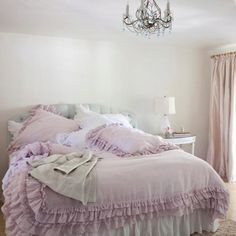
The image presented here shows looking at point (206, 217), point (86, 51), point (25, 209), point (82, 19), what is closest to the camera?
point (25, 209)

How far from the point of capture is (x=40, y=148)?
2822 mm

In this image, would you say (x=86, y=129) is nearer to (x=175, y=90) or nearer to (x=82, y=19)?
(x=82, y=19)

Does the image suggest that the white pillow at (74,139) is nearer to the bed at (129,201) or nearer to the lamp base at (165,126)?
the bed at (129,201)

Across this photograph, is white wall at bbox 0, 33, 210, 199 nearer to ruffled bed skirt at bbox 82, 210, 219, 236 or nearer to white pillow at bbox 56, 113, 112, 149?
white pillow at bbox 56, 113, 112, 149

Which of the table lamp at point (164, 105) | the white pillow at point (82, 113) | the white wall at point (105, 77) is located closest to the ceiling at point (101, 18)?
the white wall at point (105, 77)

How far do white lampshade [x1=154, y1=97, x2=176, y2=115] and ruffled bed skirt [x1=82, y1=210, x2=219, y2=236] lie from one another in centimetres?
200

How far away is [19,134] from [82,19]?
159 centimetres

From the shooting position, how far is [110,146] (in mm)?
2979

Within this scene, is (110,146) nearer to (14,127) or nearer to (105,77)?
(14,127)

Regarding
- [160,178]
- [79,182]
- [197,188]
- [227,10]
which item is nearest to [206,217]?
[197,188]

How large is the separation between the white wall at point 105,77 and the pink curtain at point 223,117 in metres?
0.34

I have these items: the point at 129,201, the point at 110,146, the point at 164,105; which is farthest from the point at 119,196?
the point at 164,105

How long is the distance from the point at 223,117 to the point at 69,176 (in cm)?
332

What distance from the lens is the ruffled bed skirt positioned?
222cm
